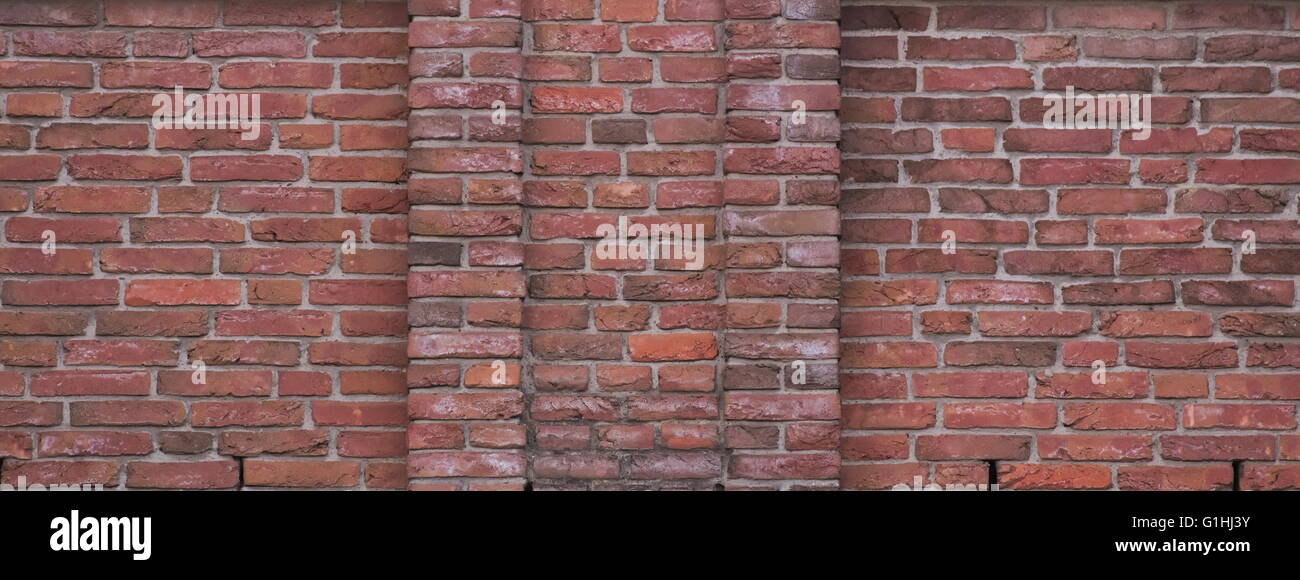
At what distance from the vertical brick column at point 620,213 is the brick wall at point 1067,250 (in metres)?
0.36

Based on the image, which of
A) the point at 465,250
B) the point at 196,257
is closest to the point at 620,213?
the point at 465,250

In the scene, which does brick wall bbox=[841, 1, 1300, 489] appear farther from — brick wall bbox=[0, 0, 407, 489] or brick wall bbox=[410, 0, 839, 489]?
brick wall bbox=[0, 0, 407, 489]

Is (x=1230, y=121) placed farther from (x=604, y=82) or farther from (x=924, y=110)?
(x=604, y=82)

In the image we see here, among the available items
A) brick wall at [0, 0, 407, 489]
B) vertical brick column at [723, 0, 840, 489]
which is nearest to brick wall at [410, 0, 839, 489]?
vertical brick column at [723, 0, 840, 489]

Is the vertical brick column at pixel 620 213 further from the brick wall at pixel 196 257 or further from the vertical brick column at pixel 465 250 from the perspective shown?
the brick wall at pixel 196 257

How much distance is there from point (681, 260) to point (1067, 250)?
0.95 metres

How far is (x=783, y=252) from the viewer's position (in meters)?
2.49

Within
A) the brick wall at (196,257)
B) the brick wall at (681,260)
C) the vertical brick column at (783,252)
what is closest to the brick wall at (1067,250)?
the brick wall at (681,260)

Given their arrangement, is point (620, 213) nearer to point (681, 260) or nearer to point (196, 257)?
point (681, 260)

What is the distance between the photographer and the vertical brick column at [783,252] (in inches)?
98.0

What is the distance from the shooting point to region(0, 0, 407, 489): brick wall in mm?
2570

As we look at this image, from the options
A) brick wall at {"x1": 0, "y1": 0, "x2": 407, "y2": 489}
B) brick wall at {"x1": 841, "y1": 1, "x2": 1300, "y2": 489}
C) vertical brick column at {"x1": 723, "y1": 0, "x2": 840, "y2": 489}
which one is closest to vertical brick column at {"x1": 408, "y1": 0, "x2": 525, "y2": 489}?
brick wall at {"x1": 0, "y1": 0, "x2": 407, "y2": 489}

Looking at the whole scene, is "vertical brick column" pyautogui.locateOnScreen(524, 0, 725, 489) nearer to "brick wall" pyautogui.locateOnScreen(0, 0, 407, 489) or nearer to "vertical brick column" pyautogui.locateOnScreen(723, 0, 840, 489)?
"vertical brick column" pyautogui.locateOnScreen(723, 0, 840, 489)

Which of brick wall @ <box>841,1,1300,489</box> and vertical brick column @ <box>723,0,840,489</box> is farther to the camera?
brick wall @ <box>841,1,1300,489</box>
